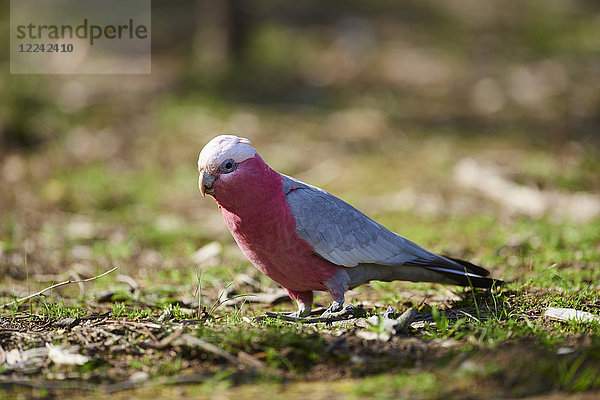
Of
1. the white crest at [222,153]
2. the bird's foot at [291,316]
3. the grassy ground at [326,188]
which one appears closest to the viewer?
the grassy ground at [326,188]

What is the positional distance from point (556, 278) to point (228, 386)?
8.99ft

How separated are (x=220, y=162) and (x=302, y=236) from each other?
0.68m

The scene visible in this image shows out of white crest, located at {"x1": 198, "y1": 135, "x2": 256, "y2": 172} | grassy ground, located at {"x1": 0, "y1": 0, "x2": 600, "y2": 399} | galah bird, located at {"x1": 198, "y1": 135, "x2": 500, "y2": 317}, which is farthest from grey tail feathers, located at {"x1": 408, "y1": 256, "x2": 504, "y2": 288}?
white crest, located at {"x1": 198, "y1": 135, "x2": 256, "y2": 172}

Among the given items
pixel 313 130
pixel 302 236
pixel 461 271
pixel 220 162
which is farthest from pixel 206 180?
pixel 313 130

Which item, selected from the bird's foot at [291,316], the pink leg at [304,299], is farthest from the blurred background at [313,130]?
the bird's foot at [291,316]

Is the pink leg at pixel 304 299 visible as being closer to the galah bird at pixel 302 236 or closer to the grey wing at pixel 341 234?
the galah bird at pixel 302 236

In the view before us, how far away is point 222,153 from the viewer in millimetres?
3477

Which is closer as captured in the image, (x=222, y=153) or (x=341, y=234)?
(x=222, y=153)

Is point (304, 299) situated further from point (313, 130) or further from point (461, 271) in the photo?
point (313, 130)

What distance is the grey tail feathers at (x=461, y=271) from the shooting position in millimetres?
3947

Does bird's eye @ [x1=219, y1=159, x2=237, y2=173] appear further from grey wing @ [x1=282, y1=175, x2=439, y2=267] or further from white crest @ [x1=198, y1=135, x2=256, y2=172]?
grey wing @ [x1=282, y1=175, x2=439, y2=267]

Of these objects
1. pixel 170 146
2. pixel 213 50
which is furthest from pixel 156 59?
pixel 170 146

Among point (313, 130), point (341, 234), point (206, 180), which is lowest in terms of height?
point (341, 234)

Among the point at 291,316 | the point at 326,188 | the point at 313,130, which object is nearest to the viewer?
the point at 291,316
